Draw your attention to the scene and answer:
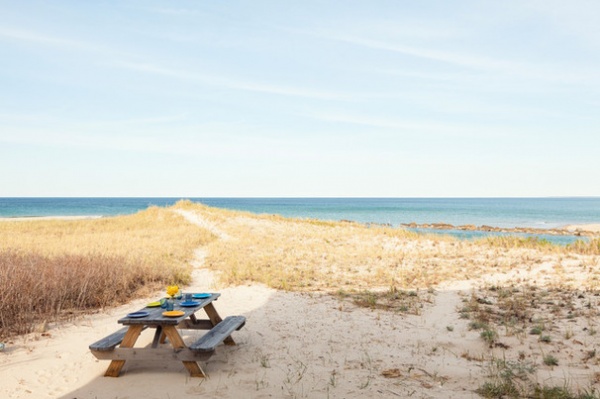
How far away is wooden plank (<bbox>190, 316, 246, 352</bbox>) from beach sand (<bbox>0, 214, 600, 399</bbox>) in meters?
0.47

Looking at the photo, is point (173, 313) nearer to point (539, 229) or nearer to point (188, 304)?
point (188, 304)

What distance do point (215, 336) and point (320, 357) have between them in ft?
5.79

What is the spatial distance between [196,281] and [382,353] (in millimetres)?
7915

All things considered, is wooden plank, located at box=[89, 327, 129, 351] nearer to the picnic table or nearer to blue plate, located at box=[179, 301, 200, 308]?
the picnic table

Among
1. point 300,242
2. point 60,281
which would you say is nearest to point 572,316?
point 60,281

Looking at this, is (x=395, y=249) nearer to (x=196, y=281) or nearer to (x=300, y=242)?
(x=300, y=242)

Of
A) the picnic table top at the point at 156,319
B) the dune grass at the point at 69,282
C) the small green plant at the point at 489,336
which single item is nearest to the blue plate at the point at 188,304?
the picnic table top at the point at 156,319

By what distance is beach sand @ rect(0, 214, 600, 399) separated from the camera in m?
6.00

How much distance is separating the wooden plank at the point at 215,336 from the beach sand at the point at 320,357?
1.53 feet

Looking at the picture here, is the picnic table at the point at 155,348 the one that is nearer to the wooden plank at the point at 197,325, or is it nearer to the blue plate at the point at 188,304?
the blue plate at the point at 188,304

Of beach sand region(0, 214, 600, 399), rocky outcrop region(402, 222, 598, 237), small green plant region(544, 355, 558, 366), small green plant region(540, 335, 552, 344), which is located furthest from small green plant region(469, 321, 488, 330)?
rocky outcrop region(402, 222, 598, 237)

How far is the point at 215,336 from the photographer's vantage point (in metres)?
6.73

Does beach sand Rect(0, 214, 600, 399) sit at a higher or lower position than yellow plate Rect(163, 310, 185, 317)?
lower

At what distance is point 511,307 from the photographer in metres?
10.3
